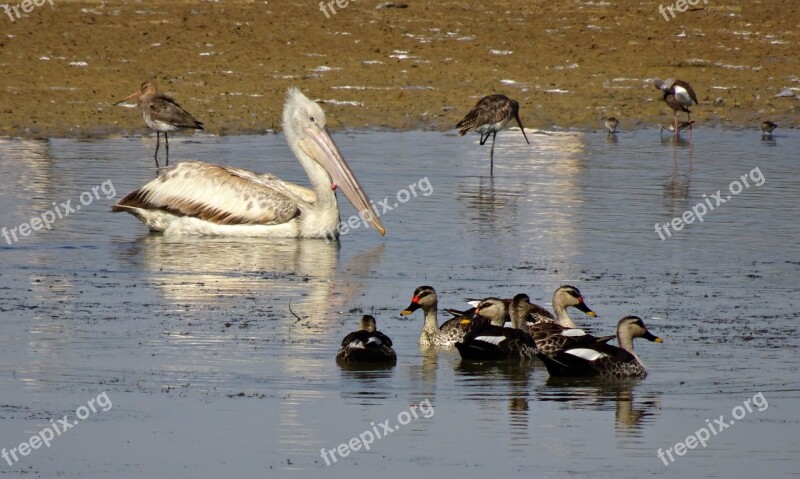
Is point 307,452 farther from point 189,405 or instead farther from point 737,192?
point 737,192

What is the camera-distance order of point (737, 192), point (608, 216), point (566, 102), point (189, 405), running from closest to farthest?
point (189, 405)
point (608, 216)
point (737, 192)
point (566, 102)

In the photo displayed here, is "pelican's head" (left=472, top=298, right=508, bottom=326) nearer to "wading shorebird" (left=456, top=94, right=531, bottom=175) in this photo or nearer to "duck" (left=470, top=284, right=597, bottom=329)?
"duck" (left=470, top=284, right=597, bottom=329)

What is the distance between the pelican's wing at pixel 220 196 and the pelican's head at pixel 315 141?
457mm

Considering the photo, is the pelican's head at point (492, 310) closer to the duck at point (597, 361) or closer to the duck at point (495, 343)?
the duck at point (495, 343)

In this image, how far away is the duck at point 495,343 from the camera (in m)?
9.54

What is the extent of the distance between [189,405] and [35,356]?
4.95ft

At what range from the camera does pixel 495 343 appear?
31.3 ft

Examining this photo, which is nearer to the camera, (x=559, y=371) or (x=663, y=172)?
(x=559, y=371)

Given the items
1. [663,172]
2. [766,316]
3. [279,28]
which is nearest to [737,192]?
[663,172]

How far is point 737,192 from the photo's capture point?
1741 centimetres

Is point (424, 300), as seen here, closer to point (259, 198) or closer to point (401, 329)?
point (401, 329)

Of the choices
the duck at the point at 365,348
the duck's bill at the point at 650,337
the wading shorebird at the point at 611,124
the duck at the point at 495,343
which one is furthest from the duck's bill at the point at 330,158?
the wading shorebird at the point at 611,124

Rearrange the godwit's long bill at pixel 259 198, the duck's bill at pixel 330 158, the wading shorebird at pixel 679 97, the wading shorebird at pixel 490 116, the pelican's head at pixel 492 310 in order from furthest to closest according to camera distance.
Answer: the wading shorebird at pixel 679 97
the wading shorebird at pixel 490 116
the duck's bill at pixel 330 158
the godwit's long bill at pixel 259 198
the pelican's head at pixel 492 310

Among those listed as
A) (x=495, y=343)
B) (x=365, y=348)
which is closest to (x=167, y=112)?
(x=495, y=343)
